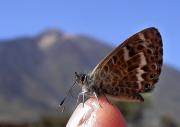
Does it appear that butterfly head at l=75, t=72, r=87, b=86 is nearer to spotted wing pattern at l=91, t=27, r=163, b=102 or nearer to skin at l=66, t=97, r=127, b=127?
spotted wing pattern at l=91, t=27, r=163, b=102

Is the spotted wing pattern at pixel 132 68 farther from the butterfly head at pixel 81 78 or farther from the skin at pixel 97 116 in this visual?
the skin at pixel 97 116

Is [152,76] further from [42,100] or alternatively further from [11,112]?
[42,100]

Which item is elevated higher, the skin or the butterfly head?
the butterfly head

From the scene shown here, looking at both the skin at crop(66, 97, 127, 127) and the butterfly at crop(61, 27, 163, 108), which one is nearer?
the skin at crop(66, 97, 127, 127)

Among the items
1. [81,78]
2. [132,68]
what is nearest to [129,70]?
[132,68]

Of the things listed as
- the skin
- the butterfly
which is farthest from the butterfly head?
the skin

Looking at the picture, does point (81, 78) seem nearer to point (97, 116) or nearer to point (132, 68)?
point (132, 68)
